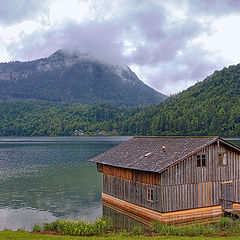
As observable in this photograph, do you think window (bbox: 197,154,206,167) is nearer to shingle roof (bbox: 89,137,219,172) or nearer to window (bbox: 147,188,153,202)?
shingle roof (bbox: 89,137,219,172)

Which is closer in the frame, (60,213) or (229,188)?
(229,188)

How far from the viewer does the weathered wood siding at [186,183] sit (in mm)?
28234

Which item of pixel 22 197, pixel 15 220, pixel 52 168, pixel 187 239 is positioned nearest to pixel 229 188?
pixel 187 239

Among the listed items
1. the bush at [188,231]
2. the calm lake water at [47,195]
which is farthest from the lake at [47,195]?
the bush at [188,231]

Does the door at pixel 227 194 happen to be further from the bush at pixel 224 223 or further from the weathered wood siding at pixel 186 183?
the bush at pixel 224 223

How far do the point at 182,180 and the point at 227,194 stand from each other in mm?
5619

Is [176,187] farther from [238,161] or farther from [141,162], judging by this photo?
[238,161]

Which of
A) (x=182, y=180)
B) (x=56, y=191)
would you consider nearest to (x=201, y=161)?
(x=182, y=180)

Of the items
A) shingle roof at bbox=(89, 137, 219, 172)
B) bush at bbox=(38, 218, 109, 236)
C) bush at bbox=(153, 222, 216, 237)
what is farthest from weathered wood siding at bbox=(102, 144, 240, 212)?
bush at bbox=(38, 218, 109, 236)

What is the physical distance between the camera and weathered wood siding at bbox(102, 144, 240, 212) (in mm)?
28234

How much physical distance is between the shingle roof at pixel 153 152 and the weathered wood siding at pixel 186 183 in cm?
76

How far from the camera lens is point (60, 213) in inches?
1455

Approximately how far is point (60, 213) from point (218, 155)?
61.7 feet

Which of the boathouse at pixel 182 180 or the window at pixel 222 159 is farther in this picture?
the window at pixel 222 159
